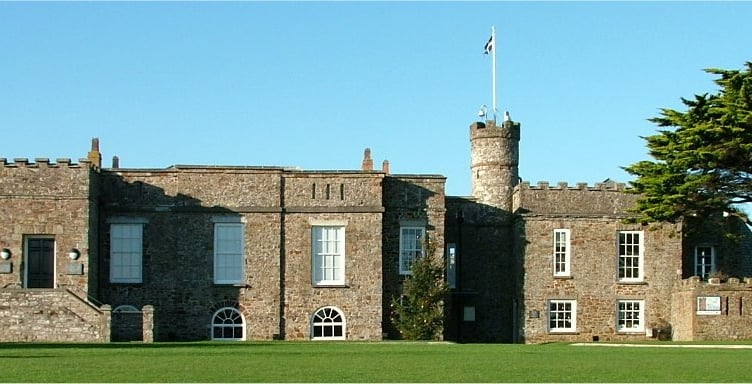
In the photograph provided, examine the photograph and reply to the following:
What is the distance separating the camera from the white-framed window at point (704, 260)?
5016cm

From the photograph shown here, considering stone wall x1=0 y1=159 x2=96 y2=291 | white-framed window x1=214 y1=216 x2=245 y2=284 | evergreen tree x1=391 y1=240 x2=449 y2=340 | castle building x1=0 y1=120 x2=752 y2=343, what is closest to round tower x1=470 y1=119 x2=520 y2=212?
castle building x1=0 y1=120 x2=752 y2=343

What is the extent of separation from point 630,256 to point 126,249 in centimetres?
1695

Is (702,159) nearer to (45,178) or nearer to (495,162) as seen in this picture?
(495,162)

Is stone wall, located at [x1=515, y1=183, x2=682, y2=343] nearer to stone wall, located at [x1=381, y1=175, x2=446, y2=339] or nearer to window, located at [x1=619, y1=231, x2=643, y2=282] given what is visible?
window, located at [x1=619, y1=231, x2=643, y2=282]

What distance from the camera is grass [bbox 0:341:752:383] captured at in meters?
23.2

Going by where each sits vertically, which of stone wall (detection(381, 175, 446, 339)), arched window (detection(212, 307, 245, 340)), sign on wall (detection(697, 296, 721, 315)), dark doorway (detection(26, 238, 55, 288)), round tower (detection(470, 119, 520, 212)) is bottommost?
arched window (detection(212, 307, 245, 340))

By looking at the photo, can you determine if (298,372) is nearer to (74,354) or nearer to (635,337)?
(74,354)

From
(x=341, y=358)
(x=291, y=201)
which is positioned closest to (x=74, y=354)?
(x=341, y=358)

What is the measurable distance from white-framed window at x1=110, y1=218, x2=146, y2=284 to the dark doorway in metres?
2.44

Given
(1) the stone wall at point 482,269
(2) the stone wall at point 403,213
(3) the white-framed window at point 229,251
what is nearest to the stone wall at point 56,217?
(3) the white-framed window at point 229,251

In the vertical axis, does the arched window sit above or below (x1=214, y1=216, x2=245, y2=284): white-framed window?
below

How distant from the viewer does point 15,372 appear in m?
23.8

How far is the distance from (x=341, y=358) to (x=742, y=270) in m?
25.7

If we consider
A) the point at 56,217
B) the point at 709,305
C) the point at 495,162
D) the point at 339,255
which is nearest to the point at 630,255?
the point at 709,305
